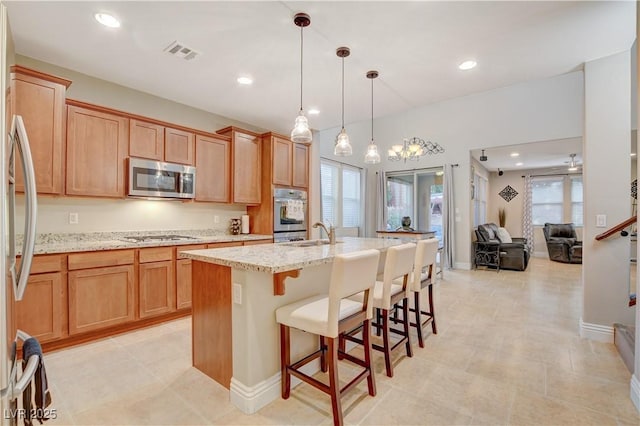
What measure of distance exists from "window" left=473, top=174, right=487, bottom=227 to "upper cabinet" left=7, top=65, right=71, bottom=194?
297 inches

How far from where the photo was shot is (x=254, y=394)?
6.09 ft

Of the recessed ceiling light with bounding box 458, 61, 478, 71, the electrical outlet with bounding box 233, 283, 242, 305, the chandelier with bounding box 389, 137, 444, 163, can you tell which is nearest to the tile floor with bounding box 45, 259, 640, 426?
the electrical outlet with bounding box 233, 283, 242, 305

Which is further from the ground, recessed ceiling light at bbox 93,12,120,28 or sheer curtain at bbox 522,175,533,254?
recessed ceiling light at bbox 93,12,120,28

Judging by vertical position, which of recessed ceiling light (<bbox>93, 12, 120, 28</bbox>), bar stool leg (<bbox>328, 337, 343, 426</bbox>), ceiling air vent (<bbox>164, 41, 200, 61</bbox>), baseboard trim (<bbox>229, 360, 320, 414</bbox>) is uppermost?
recessed ceiling light (<bbox>93, 12, 120, 28</bbox>)

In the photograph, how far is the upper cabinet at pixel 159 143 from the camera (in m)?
3.37

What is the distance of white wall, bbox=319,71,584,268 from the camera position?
5.62 metres

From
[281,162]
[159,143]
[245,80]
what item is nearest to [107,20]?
[245,80]

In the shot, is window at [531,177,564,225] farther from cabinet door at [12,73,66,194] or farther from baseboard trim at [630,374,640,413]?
cabinet door at [12,73,66,194]

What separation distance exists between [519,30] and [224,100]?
315 cm

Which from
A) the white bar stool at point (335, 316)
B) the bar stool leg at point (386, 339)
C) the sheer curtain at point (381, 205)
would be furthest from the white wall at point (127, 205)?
the sheer curtain at point (381, 205)

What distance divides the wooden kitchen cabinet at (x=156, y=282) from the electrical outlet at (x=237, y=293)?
1709 mm

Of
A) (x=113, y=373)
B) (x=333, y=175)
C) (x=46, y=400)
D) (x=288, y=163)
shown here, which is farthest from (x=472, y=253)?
(x=46, y=400)

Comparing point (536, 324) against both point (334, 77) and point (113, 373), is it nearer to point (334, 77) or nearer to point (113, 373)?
point (334, 77)

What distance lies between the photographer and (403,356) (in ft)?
8.32
